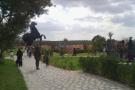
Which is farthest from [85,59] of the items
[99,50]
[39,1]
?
[99,50]

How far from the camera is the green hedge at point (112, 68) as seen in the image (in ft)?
60.0

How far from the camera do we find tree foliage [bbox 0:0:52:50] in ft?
85.5

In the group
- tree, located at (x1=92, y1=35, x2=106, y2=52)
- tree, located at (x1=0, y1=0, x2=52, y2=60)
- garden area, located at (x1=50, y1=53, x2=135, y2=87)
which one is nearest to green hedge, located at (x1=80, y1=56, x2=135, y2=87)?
garden area, located at (x1=50, y1=53, x2=135, y2=87)

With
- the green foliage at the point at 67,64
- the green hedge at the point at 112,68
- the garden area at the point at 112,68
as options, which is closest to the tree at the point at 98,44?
the green foliage at the point at 67,64

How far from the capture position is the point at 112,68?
2067 cm

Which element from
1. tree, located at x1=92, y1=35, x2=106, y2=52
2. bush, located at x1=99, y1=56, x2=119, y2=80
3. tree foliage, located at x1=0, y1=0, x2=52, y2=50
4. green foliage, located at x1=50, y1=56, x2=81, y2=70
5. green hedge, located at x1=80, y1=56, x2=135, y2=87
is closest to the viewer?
A: green hedge, located at x1=80, y1=56, x2=135, y2=87

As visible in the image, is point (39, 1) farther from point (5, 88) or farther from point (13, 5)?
point (5, 88)

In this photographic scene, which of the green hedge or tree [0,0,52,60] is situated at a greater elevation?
tree [0,0,52,60]

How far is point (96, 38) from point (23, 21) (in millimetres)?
42211

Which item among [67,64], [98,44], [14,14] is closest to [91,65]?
[14,14]

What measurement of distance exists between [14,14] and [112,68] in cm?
935

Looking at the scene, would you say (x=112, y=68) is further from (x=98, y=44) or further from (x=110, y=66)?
(x=98, y=44)

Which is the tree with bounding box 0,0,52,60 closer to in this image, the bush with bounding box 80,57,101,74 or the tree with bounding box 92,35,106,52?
the bush with bounding box 80,57,101,74

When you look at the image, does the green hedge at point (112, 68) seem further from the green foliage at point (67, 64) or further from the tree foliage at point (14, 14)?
the tree foliage at point (14, 14)
